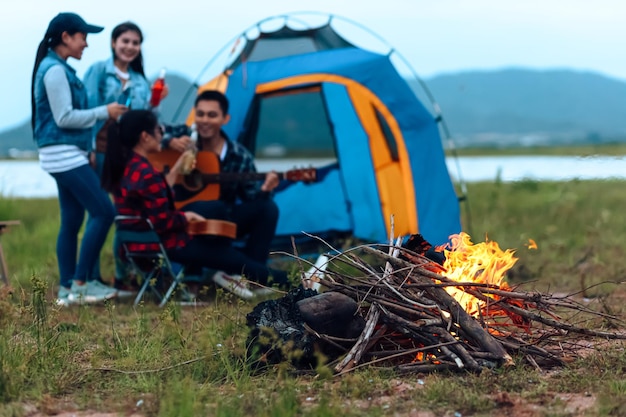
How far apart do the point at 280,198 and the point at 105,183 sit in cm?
313

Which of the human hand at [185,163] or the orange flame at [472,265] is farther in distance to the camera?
the human hand at [185,163]

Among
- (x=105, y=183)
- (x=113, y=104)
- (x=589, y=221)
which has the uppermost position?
(x=113, y=104)

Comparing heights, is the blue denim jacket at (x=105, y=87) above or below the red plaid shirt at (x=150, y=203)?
above

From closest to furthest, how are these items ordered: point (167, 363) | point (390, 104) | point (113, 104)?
point (167, 363)
point (113, 104)
point (390, 104)

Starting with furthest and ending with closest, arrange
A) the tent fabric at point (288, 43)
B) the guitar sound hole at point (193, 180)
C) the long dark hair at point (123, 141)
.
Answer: the tent fabric at point (288, 43) < the guitar sound hole at point (193, 180) < the long dark hair at point (123, 141)

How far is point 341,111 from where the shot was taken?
909cm

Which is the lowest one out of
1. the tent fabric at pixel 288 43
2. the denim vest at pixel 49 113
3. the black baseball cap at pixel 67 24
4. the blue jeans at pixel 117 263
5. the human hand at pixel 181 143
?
the blue jeans at pixel 117 263

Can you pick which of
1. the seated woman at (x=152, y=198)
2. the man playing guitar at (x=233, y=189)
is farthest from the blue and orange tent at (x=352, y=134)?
the seated woman at (x=152, y=198)

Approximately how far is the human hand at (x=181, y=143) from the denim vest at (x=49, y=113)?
0.99 m

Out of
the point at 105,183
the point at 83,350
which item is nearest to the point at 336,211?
the point at 105,183

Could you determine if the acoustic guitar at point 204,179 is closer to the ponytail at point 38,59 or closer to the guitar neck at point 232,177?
the guitar neck at point 232,177

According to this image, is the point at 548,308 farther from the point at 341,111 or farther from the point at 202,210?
the point at 341,111

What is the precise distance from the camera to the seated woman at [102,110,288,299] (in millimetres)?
6246

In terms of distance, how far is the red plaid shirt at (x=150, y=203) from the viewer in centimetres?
623
